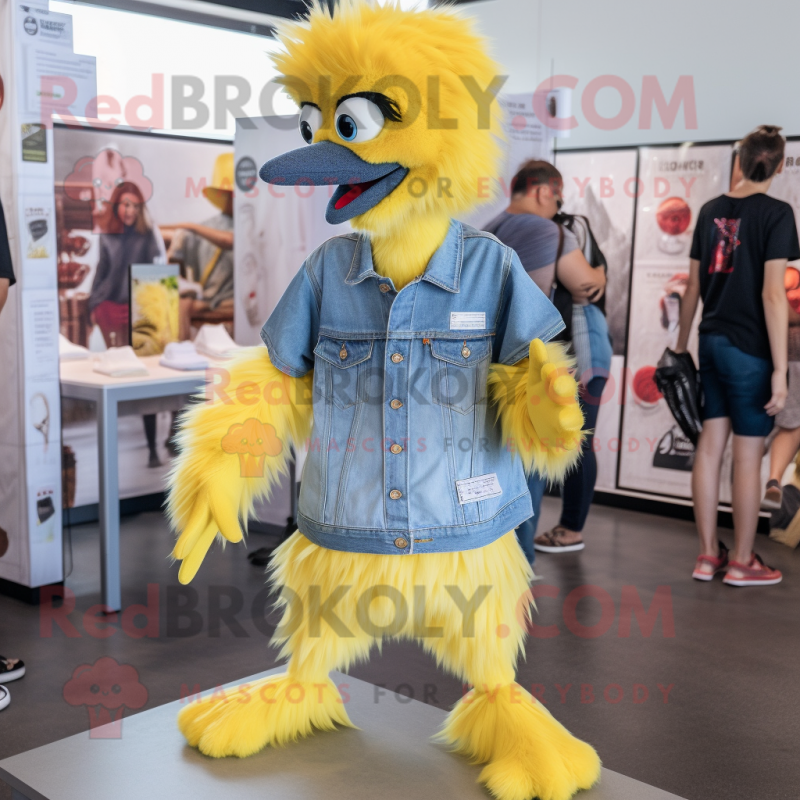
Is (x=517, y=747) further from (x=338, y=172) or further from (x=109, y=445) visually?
(x=109, y=445)

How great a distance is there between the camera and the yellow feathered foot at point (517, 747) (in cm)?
143

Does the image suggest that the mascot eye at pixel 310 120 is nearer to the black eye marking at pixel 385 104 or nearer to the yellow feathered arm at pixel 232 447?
the black eye marking at pixel 385 104

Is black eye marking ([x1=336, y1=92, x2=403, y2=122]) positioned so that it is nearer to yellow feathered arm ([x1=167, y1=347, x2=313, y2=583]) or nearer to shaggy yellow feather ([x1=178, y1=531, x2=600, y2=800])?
yellow feathered arm ([x1=167, y1=347, x2=313, y2=583])

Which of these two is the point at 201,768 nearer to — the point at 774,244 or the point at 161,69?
the point at 774,244

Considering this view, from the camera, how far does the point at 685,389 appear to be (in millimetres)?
3674

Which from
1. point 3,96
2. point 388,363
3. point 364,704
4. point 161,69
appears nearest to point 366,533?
point 388,363

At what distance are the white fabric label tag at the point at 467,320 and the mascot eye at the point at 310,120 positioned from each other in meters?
0.38

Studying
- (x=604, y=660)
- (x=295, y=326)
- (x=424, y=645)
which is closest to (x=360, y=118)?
(x=295, y=326)

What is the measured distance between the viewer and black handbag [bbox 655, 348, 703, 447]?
12.0 feet

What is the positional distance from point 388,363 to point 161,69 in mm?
3170

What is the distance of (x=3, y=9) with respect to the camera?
3037 mm

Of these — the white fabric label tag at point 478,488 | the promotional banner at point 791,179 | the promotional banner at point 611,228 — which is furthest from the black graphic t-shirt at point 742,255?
the white fabric label tag at point 478,488

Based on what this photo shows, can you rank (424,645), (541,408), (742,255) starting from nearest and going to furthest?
(541,408) → (424,645) → (742,255)

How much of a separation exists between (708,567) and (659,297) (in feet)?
4.87
